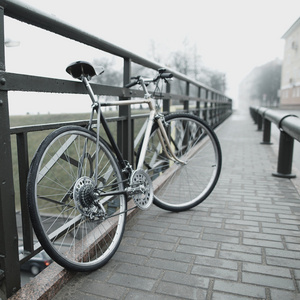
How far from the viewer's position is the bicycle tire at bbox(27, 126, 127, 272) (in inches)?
70.9

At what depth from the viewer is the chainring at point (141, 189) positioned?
8.63ft

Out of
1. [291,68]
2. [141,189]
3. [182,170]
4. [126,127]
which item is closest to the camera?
[141,189]

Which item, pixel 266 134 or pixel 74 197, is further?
pixel 266 134

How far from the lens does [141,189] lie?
2682 mm

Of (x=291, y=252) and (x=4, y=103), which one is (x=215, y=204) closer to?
(x=291, y=252)

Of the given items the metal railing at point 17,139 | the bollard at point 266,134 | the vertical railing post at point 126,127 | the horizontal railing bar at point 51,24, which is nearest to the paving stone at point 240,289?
the metal railing at point 17,139

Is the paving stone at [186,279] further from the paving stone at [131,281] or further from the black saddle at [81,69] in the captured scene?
the black saddle at [81,69]

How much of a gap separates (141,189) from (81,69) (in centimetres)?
104

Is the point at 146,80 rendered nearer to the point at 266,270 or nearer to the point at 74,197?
the point at 74,197

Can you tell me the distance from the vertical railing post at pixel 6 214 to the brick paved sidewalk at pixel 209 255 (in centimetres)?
34

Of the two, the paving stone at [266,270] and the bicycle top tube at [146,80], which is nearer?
the paving stone at [266,270]

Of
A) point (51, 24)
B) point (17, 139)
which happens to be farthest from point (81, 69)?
point (17, 139)

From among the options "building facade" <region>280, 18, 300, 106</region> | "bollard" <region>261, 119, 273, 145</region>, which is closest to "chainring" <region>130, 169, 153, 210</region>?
"bollard" <region>261, 119, 273, 145</region>

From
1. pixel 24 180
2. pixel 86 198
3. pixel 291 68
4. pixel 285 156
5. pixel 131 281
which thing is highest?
pixel 291 68
